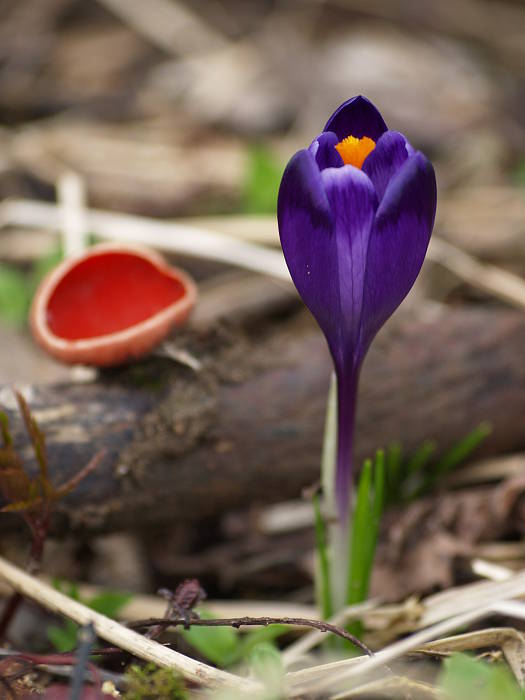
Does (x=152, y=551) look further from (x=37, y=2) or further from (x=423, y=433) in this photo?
(x=37, y=2)

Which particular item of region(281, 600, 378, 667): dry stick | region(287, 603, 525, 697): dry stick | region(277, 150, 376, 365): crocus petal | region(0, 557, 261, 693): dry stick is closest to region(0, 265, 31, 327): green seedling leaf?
region(0, 557, 261, 693): dry stick

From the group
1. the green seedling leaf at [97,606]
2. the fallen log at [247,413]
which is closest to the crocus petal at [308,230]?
the fallen log at [247,413]

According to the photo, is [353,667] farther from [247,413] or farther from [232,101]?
[232,101]

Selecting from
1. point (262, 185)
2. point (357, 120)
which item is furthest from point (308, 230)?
point (262, 185)

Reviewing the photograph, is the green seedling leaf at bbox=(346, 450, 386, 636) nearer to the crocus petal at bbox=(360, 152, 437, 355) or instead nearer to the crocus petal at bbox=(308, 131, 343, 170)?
the crocus petal at bbox=(360, 152, 437, 355)

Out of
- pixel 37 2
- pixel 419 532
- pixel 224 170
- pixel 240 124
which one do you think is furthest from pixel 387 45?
pixel 419 532

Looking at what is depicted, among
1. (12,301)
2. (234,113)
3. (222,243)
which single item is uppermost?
(234,113)
